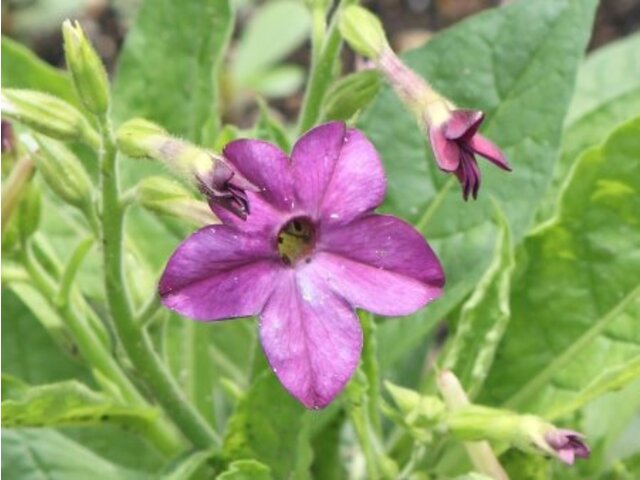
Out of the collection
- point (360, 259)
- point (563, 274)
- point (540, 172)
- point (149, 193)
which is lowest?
point (563, 274)

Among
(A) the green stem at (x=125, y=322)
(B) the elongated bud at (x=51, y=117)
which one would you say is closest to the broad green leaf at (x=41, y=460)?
(A) the green stem at (x=125, y=322)

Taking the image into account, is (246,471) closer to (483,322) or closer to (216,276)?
(216,276)

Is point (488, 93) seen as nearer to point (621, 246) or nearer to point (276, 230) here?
point (621, 246)

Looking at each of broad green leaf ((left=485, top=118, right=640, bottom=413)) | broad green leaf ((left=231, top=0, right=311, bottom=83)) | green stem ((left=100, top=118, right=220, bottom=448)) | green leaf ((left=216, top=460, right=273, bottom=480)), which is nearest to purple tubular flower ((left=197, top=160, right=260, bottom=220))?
green stem ((left=100, top=118, right=220, bottom=448))

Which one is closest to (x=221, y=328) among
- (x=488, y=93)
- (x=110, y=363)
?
(x=110, y=363)

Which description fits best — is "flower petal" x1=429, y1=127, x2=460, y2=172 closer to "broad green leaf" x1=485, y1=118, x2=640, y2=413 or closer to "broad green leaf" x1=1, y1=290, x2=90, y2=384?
"broad green leaf" x1=485, y1=118, x2=640, y2=413
